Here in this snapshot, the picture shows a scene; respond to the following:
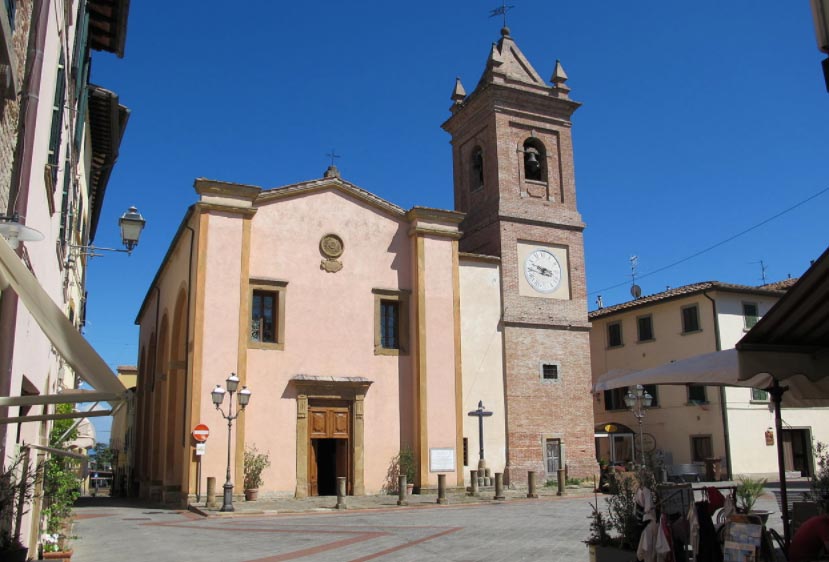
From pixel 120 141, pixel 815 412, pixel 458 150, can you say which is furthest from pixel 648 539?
pixel 815 412

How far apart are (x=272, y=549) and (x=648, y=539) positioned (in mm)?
6922

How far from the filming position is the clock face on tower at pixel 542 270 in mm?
27375

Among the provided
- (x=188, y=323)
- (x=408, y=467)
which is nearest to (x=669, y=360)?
(x=408, y=467)

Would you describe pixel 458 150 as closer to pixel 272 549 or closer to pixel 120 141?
pixel 120 141

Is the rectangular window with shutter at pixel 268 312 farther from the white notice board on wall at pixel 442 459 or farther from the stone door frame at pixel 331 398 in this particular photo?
the white notice board on wall at pixel 442 459

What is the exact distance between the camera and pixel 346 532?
13992 millimetres

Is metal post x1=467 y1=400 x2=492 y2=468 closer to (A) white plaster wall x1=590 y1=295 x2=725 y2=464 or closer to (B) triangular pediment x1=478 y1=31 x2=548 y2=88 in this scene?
(A) white plaster wall x1=590 y1=295 x2=725 y2=464

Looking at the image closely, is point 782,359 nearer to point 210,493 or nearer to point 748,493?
point 748,493

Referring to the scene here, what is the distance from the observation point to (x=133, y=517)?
18.6 meters

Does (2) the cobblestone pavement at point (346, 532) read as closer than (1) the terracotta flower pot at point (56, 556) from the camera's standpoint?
No

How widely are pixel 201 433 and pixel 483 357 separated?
10037 millimetres

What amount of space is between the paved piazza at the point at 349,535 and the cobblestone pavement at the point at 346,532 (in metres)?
0.02

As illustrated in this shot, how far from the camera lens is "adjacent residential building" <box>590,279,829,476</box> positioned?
29438mm

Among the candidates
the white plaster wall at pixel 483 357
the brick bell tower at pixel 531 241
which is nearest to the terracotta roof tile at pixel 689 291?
the brick bell tower at pixel 531 241
